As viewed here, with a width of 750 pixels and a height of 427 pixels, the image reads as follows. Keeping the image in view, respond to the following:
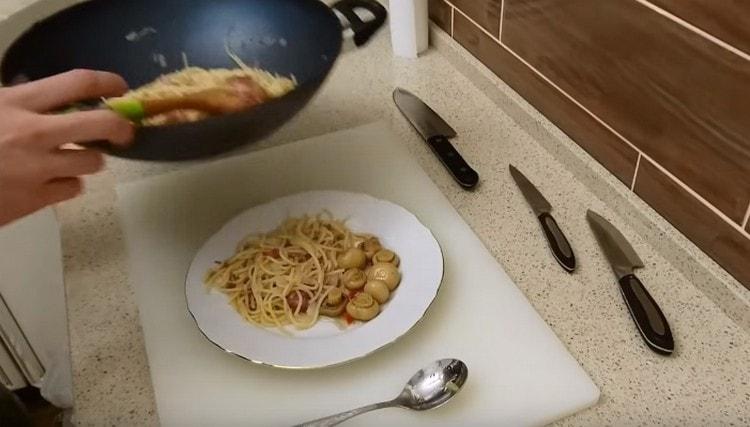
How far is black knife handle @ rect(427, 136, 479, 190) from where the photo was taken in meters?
0.82

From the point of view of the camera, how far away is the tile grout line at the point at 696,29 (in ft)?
1.94

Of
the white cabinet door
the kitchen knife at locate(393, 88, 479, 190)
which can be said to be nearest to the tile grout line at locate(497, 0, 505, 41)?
the kitchen knife at locate(393, 88, 479, 190)

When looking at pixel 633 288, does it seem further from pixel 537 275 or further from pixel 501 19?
pixel 501 19

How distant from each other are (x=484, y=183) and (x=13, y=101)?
0.48m

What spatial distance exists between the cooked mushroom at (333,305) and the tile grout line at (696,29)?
0.39m

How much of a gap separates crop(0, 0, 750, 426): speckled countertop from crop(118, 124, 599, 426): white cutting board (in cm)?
2

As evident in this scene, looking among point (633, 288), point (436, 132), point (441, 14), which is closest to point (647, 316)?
point (633, 288)

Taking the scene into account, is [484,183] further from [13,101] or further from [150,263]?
[13,101]

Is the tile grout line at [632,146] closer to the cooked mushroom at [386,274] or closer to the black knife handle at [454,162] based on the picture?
the black knife handle at [454,162]

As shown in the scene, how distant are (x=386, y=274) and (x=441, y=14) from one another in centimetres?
53

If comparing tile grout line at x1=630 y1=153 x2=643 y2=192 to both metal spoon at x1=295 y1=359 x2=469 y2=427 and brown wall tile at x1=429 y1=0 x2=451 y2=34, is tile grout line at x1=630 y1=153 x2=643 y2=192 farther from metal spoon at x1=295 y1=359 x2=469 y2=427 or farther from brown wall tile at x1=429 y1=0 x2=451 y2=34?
brown wall tile at x1=429 y1=0 x2=451 y2=34

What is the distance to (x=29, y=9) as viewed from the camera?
46.1 inches

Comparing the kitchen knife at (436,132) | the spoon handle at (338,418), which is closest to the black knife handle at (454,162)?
the kitchen knife at (436,132)

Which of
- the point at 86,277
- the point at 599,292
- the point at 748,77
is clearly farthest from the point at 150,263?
the point at 748,77
